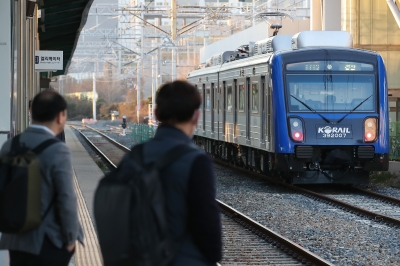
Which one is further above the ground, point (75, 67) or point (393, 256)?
point (75, 67)

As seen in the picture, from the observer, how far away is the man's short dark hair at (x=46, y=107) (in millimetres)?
4746

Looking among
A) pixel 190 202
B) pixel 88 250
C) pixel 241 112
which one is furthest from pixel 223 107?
pixel 190 202

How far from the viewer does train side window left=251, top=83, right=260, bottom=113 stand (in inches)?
715

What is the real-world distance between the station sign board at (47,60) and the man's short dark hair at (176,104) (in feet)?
54.8

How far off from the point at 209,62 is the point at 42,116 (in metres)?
21.7

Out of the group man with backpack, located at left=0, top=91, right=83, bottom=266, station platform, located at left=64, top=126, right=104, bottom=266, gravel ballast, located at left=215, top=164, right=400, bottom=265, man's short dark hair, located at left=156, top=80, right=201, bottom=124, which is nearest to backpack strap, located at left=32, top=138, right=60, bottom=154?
man with backpack, located at left=0, top=91, right=83, bottom=266

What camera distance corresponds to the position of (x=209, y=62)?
26328mm

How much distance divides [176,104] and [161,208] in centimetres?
53

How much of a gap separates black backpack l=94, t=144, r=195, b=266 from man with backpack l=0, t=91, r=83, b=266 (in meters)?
0.95

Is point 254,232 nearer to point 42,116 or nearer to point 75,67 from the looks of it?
point 42,116

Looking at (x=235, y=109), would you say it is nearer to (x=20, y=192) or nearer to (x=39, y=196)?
(x=39, y=196)

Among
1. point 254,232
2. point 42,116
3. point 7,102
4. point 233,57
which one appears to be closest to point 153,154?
point 42,116

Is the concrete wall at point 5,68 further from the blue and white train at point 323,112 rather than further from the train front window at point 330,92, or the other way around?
the train front window at point 330,92

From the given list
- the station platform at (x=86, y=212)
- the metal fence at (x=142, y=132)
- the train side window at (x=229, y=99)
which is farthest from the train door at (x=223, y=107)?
the metal fence at (x=142, y=132)
